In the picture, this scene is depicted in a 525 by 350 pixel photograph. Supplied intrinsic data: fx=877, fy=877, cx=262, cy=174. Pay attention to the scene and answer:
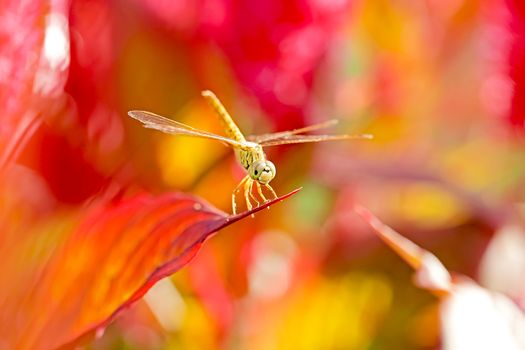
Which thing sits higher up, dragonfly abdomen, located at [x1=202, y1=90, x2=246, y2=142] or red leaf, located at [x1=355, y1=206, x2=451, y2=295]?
dragonfly abdomen, located at [x1=202, y1=90, x2=246, y2=142]

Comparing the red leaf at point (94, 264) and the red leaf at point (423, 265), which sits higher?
the red leaf at point (94, 264)

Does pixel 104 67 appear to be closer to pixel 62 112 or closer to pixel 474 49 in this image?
pixel 62 112

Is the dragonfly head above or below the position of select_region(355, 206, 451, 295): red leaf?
above
